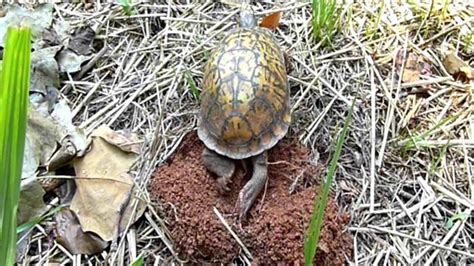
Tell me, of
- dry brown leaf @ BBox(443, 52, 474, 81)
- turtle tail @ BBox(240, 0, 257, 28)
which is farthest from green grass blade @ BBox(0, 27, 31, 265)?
dry brown leaf @ BBox(443, 52, 474, 81)

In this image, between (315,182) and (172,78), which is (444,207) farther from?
(172,78)

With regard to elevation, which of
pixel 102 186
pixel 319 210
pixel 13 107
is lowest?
pixel 102 186

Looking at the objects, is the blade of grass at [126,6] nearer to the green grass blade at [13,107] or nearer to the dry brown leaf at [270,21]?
the dry brown leaf at [270,21]

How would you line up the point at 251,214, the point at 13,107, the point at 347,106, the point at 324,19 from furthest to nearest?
1. the point at 324,19
2. the point at 347,106
3. the point at 251,214
4. the point at 13,107

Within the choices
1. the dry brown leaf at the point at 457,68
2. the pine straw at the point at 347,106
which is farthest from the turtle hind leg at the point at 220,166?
the dry brown leaf at the point at 457,68

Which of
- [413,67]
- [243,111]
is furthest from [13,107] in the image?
[413,67]

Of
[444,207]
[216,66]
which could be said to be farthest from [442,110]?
[216,66]

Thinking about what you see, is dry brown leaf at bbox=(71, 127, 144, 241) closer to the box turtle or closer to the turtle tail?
the box turtle

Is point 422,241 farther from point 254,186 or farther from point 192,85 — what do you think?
point 192,85
